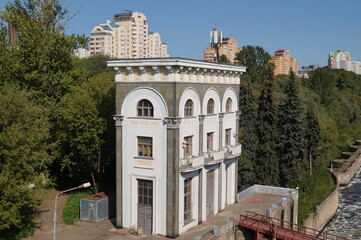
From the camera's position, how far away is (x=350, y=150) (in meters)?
85.2

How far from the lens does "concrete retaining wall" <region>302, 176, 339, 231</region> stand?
126 feet

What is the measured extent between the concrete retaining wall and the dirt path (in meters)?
21.5

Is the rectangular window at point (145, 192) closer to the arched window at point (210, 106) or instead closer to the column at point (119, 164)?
the column at point (119, 164)

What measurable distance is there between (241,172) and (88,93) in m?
21.3

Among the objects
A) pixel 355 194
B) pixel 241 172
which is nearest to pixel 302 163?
pixel 241 172

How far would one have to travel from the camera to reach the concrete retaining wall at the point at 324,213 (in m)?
38.4

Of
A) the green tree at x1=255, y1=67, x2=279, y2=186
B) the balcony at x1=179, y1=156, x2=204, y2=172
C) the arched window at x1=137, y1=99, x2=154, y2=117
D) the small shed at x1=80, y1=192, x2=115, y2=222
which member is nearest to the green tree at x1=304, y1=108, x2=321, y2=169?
the green tree at x1=255, y1=67, x2=279, y2=186

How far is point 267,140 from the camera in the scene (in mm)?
47406

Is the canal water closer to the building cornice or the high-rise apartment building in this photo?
Result: the building cornice

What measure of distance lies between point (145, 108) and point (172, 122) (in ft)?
7.12

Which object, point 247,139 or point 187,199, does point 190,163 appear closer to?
point 187,199

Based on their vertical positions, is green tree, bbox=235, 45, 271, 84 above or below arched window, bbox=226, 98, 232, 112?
above

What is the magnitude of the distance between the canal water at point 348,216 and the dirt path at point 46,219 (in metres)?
27.1

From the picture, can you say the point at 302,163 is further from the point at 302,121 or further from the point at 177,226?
the point at 177,226
